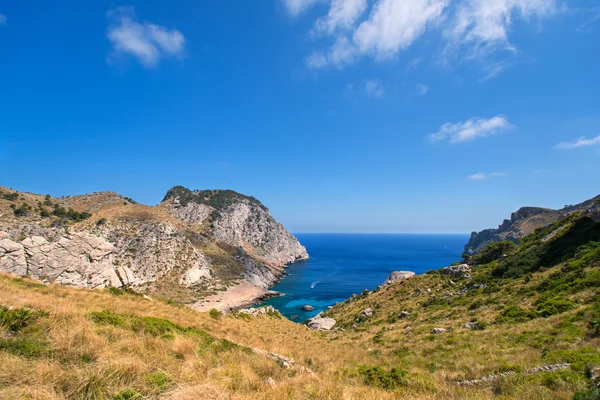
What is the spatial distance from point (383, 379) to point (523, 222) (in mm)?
167935

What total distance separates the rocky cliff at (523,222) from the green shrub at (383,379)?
99907mm

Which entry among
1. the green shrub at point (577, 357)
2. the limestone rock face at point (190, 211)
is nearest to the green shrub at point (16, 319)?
the green shrub at point (577, 357)

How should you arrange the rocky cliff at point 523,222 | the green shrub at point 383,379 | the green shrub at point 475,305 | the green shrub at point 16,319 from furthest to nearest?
1. the rocky cliff at point 523,222
2. the green shrub at point 475,305
3. the green shrub at point 383,379
4. the green shrub at point 16,319

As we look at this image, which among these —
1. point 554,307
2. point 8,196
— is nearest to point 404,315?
point 554,307

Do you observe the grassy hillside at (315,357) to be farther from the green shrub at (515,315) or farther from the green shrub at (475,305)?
the green shrub at (475,305)

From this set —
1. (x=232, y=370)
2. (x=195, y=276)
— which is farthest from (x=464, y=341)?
(x=195, y=276)

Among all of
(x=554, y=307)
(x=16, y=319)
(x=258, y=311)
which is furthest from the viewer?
(x=258, y=311)

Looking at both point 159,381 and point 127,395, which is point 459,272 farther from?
point 127,395

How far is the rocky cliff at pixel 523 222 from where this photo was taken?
109500 mm

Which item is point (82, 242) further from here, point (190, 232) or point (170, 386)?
point (170, 386)

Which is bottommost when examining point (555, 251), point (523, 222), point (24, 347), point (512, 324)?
point (512, 324)

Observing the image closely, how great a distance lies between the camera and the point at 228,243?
124m

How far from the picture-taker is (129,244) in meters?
71.1

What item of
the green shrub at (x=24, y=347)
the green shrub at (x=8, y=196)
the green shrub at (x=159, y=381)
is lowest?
the green shrub at (x=159, y=381)
